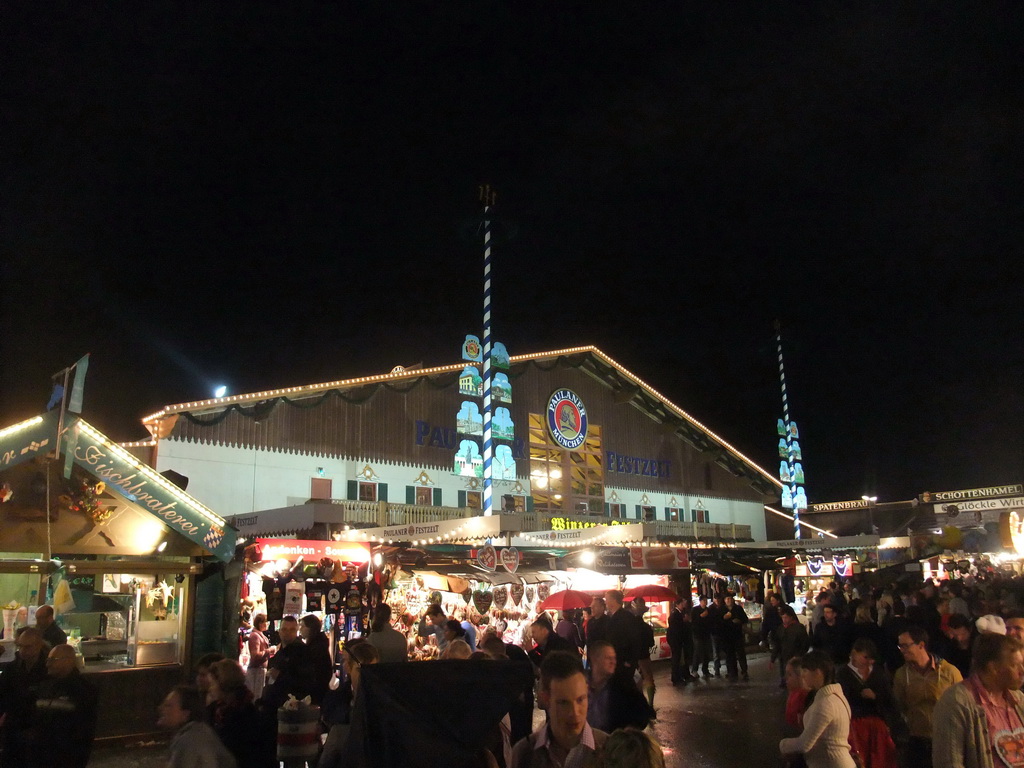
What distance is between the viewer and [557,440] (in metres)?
30.2

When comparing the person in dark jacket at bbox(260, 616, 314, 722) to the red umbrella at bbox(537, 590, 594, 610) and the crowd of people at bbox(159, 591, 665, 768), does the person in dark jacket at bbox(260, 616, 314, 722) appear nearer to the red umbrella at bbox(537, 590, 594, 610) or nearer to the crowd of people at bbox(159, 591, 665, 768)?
the crowd of people at bbox(159, 591, 665, 768)

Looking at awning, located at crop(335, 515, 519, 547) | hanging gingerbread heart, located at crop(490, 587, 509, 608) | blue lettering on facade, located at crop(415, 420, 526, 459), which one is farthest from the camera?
blue lettering on facade, located at crop(415, 420, 526, 459)

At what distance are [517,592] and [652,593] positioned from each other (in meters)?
2.78

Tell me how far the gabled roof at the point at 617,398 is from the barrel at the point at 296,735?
16235mm

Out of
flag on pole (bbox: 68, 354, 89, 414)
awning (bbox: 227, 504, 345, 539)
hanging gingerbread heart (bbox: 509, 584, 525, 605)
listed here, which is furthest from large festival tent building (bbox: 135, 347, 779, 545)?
flag on pole (bbox: 68, 354, 89, 414)

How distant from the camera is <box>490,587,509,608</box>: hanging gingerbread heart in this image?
14.8 m

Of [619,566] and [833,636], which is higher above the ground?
[619,566]

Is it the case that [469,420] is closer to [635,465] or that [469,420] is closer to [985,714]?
[635,465]

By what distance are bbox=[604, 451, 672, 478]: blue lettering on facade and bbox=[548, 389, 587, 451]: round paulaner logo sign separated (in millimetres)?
1885

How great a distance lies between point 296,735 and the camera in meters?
5.22

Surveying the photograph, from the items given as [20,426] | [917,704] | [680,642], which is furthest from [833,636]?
[20,426]

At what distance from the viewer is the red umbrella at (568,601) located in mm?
13547

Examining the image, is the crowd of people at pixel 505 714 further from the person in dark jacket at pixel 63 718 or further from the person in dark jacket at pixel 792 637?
the person in dark jacket at pixel 792 637

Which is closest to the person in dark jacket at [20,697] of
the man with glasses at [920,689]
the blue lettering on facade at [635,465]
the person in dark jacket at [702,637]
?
the man with glasses at [920,689]
